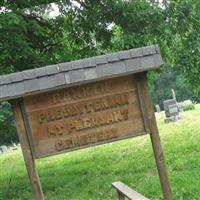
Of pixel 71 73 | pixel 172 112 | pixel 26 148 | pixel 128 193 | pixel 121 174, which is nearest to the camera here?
pixel 71 73

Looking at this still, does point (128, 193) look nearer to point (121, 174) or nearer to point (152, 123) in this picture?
point (152, 123)

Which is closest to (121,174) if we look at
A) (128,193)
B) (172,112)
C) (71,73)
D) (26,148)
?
(128,193)

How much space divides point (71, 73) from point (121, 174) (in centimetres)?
694

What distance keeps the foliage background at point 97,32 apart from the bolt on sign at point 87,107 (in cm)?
561

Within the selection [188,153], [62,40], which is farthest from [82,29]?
[188,153]

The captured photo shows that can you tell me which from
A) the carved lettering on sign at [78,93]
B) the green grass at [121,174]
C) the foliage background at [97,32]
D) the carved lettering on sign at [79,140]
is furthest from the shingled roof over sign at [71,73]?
the foliage background at [97,32]

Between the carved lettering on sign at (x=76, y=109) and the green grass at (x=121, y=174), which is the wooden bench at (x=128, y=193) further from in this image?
the green grass at (x=121, y=174)

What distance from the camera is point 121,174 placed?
42.1 feet

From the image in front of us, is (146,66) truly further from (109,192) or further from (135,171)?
(135,171)

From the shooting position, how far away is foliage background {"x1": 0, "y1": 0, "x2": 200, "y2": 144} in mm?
13141

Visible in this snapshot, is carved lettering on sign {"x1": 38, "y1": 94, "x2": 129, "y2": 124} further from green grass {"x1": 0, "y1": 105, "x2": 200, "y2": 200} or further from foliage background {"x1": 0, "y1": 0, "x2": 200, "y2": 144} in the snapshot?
foliage background {"x1": 0, "y1": 0, "x2": 200, "y2": 144}

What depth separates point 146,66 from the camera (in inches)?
247

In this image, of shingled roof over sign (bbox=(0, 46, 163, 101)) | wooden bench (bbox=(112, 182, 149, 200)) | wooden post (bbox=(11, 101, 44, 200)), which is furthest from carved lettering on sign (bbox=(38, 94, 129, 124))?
wooden bench (bbox=(112, 182, 149, 200))

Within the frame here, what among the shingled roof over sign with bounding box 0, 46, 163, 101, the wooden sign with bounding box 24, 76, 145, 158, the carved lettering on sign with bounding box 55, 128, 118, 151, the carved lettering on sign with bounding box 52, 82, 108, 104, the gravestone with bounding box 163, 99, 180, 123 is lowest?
the gravestone with bounding box 163, 99, 180, 123
